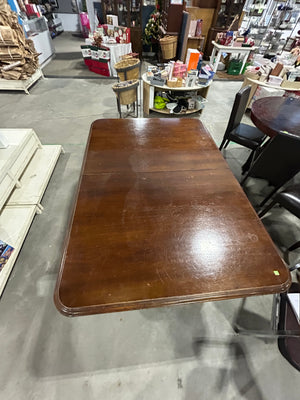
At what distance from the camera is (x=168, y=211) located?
0.99 meters

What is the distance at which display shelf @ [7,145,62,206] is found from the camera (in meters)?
1.83

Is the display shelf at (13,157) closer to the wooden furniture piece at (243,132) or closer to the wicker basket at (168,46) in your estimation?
the wooden furniture piece at (243,132)

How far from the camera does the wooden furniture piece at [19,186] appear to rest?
1581 mm

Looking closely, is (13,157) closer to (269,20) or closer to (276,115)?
(276,115)

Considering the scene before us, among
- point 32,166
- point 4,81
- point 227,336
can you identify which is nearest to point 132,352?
point 227,336

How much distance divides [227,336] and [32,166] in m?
Answer: 2.58

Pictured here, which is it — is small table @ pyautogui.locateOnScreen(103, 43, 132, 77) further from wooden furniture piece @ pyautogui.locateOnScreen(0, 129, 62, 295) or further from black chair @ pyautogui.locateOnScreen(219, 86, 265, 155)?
black chair @ pyautogui.locateOnScreen(219, 86, 265, 155)

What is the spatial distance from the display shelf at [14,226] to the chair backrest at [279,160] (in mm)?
2263

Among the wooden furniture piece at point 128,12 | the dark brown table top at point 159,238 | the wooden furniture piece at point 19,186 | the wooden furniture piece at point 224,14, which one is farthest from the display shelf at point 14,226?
the wooden furniture piece at point 224,14

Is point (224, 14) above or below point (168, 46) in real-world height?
above

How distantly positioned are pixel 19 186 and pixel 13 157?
1.14ft

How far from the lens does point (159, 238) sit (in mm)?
878

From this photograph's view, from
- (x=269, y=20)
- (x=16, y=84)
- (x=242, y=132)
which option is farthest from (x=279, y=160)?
(x=269, y=20)

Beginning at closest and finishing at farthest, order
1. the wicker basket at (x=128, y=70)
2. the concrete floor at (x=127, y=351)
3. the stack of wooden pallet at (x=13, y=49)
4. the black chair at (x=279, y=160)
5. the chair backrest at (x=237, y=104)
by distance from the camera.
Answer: the concrete floor at (x=127, y=351), the black chair at (x=279, y=160), the chair backrest at (x=237, y=104), the wicker basket at (x=128, y=70), the stack of wooden pallet at (x=13, y=49)
